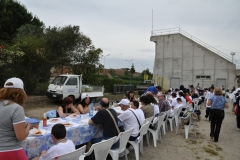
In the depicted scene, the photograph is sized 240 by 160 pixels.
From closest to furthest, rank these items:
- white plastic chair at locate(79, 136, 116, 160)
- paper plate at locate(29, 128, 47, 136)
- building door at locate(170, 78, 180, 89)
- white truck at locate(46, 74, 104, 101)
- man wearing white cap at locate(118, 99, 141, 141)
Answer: white plastic chair at locate(79, 136, 116, 160), paper plate at locate(29, 128, 47, 136), man wearing white cap at locate(118, 99, 141, 141), white truck at locate(46, 74, 104, 101), building door at locate(170, 78, 180, 89)

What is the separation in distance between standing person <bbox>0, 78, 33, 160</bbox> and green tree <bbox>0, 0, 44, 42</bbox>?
16689 millimetres

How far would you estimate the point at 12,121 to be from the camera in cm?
201

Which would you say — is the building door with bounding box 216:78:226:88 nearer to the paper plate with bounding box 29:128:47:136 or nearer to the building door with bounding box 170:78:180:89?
the building door with bounding box 170:78:180:89

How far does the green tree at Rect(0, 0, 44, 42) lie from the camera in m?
16.4

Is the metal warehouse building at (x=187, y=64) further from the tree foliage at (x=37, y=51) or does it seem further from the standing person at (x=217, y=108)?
the standing person at (x=217, y=108)

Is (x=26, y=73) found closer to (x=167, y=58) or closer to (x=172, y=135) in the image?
(x=172, y=135)

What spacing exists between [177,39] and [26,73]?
18.1 meters

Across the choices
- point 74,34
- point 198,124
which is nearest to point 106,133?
point 198,124

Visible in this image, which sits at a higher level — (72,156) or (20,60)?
(20,60)

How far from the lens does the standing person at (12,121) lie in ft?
6.58

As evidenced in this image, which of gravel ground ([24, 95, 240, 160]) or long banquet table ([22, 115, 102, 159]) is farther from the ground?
long banquet table ([22, 115, 102, 159])

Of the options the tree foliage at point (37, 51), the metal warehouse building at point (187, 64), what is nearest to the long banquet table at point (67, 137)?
the tree foliage at point (37, 51)

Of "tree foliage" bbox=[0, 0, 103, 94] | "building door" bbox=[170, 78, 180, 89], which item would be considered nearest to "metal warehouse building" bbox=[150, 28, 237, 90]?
"building door" bbox=[170, 78, 180, 89]

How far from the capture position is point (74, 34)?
18891 millimetres
